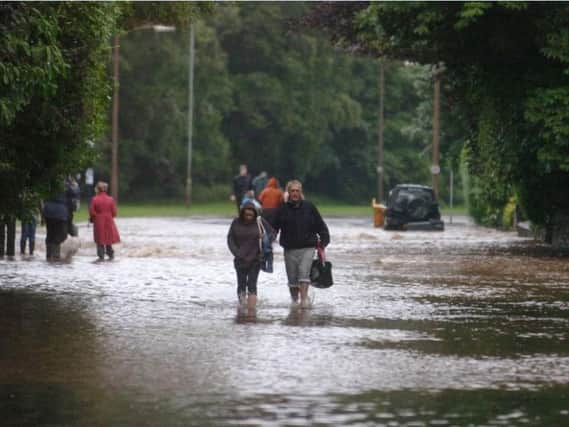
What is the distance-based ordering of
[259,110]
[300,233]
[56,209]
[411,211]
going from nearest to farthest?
[300,233]
[56,209]
[411,211]
[259,110]

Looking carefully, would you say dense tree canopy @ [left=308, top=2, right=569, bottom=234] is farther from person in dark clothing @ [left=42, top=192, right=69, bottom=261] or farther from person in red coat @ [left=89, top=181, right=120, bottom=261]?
person in dark clothing @ [left=42, top=192, right=69, bottom=261]

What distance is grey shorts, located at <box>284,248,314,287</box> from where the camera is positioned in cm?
2036

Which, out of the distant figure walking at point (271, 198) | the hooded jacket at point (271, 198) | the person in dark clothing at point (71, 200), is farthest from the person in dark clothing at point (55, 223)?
the hooded jacket at point (271, 198)

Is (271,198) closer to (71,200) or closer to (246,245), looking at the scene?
(71,200)

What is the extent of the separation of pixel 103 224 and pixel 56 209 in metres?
1.01

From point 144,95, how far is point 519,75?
48421mm

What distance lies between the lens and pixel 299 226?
66.8 feet

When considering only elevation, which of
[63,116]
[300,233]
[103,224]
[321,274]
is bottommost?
[321,274]

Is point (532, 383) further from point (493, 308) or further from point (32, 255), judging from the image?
point (32, 255)

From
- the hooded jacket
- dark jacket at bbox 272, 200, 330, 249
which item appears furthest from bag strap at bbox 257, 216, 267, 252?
the hooded jacket

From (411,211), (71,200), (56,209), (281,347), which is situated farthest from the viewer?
(411,211)

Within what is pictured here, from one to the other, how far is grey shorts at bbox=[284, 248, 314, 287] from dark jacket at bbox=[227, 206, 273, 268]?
48 centimetres

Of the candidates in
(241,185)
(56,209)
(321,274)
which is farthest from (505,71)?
(241,185)

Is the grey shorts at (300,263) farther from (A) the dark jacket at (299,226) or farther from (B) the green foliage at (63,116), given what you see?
(B) the green foliage at (63,116)
